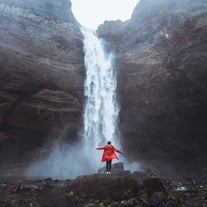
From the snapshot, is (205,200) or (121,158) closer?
(205,200)

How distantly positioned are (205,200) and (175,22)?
22.2 meters

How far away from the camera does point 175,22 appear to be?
30.0 m

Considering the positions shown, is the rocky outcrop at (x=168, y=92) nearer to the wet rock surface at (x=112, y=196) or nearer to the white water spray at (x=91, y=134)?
the white water spray at (x=91, y=134)

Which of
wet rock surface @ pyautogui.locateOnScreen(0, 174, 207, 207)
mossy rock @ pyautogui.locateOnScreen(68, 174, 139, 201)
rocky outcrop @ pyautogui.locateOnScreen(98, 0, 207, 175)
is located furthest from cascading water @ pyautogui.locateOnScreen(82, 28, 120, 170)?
mossy rock @ pyautogui.locateOnScreen(68, 174, 139, 201)

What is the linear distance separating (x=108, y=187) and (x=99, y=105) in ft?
66.9

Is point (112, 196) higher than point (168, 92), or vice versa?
point (168, 92)

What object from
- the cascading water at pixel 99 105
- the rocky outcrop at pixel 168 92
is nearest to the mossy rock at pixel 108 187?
the rocky outcrop at pixel 168 92

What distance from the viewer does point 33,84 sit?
2803 cm

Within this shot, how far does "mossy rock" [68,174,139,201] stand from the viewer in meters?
11.7

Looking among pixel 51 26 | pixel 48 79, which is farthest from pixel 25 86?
pixel 51 26

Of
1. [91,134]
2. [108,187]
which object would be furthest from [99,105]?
[108,187]

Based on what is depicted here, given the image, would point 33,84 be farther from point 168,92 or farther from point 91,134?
point 168,92

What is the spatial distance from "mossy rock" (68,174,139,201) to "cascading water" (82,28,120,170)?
59.3 feet

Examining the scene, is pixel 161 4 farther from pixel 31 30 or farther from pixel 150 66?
pixel 31 30
